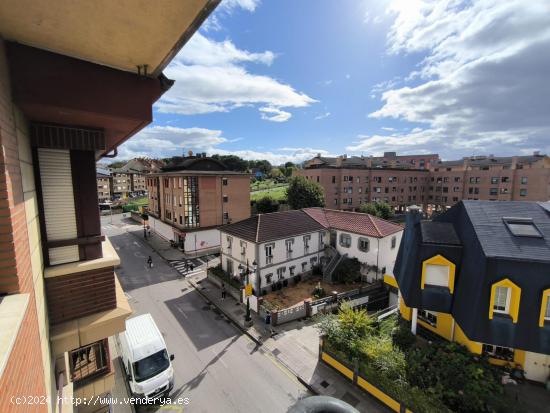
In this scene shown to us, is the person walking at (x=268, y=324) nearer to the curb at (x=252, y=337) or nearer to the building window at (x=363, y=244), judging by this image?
the curb at (x=252, y=337)

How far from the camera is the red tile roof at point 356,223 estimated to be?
2317cm

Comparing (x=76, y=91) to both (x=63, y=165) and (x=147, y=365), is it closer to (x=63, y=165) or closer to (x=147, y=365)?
(x=63, y=165)

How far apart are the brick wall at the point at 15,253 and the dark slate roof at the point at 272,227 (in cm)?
1685

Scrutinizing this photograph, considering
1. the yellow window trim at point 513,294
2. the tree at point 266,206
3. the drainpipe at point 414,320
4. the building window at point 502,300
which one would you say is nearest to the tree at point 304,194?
the tree at point 266,206

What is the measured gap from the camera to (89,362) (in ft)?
22.9

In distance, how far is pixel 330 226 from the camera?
25.8m

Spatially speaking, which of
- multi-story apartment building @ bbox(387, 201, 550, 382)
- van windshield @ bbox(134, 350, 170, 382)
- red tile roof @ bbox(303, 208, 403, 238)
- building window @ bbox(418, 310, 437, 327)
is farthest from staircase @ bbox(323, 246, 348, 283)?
van windshield @ bbox(134, 350, 170, 382)

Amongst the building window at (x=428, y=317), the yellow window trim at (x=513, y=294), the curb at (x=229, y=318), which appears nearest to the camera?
the yellow window trim at (x=513, y=294)

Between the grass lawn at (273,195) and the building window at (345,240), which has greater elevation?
the grass lawn at (273,195)

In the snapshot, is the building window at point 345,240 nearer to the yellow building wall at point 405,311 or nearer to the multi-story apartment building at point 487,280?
the yellow building wall at point 405,311

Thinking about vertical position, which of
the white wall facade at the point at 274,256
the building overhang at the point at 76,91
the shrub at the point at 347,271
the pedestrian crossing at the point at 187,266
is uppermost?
the building overhang at the point at 76,91

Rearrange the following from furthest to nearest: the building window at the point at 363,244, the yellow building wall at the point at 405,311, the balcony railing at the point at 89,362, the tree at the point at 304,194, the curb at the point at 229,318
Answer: the tree at the point at 304,194
the building window at the point at 363,244
the curb at the point at 229,318
the yellow building wall at the point at 405,311
the balcony railing at the point at 89,362

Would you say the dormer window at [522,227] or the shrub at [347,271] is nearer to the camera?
the dormer window at [522,227]

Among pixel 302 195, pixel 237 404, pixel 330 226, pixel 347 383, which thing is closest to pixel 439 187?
pixel 302 195
